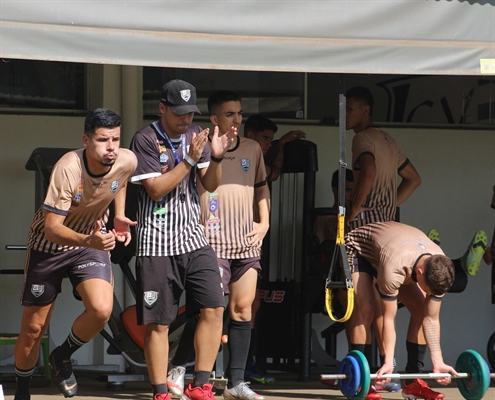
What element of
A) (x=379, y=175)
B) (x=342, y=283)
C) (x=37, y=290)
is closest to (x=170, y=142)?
(x=37, y=290)

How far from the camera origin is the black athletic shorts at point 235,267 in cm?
627

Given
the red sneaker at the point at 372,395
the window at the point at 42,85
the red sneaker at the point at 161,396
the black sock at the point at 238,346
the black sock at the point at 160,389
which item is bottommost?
the red sneaker at the point at 372,395

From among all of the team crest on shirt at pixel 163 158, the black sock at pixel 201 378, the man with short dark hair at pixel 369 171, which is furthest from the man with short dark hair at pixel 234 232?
the man with short dark hair at pixel 369 171

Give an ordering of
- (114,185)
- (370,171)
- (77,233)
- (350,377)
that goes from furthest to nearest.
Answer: (370,171) < (350,377) < (114,185) < (77,233)

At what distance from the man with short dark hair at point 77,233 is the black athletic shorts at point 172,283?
0.67ft

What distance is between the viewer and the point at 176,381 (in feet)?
21.1

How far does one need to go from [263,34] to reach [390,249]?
1.59 m

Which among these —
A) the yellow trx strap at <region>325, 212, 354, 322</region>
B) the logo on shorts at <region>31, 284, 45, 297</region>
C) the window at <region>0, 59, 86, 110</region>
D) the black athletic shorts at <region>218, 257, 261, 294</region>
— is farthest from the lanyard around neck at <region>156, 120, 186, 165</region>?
the window at <region>0, 59, 86, 110</region>

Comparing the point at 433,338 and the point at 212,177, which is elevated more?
the point at 212,177

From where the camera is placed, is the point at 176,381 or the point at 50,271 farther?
the point at 176,381

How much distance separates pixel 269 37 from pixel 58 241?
170 centimetres

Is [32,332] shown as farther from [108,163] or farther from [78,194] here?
[108,163]

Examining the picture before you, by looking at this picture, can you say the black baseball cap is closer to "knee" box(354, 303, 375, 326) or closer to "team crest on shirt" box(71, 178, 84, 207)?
"team crest on shirt" box(71, 178, 84, 207)

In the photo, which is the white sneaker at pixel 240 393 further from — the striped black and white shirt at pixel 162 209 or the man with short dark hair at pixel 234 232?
the striped black and white shirt at pixel 162 209
